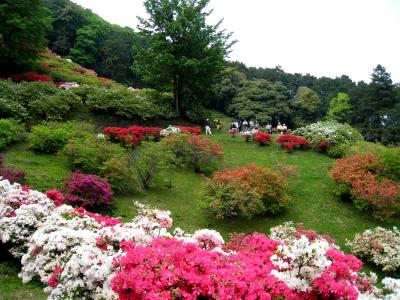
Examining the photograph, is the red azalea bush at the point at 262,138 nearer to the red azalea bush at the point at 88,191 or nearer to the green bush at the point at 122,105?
the green bush at the point at 122,105

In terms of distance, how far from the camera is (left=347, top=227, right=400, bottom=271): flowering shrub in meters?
11.8

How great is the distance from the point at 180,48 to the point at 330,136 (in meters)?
12.6

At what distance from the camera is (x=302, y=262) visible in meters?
5.10

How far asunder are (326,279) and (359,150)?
1847cm

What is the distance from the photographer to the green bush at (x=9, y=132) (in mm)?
17891

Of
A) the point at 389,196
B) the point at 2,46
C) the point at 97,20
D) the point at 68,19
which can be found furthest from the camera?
the point at 97,20

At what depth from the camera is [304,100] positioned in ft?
165

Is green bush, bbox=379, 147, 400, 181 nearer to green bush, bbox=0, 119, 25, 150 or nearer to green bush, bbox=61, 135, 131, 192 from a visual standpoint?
green bush, bbox=61, 135, 131, 192

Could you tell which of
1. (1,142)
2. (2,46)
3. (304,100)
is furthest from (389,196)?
(304,100)

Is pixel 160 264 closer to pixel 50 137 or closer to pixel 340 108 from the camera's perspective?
pixel 50 137

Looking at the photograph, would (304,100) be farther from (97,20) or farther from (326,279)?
(326,279)

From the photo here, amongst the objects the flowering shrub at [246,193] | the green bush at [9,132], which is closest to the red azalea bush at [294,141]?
the flowering shrub at [246,193]

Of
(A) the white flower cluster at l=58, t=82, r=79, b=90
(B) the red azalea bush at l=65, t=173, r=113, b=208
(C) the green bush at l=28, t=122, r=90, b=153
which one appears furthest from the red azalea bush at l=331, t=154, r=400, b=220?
(A) the white flower cluster at l=58, t=82, r=79, b=90

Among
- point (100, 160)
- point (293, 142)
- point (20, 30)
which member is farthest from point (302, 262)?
point (20, 30)
